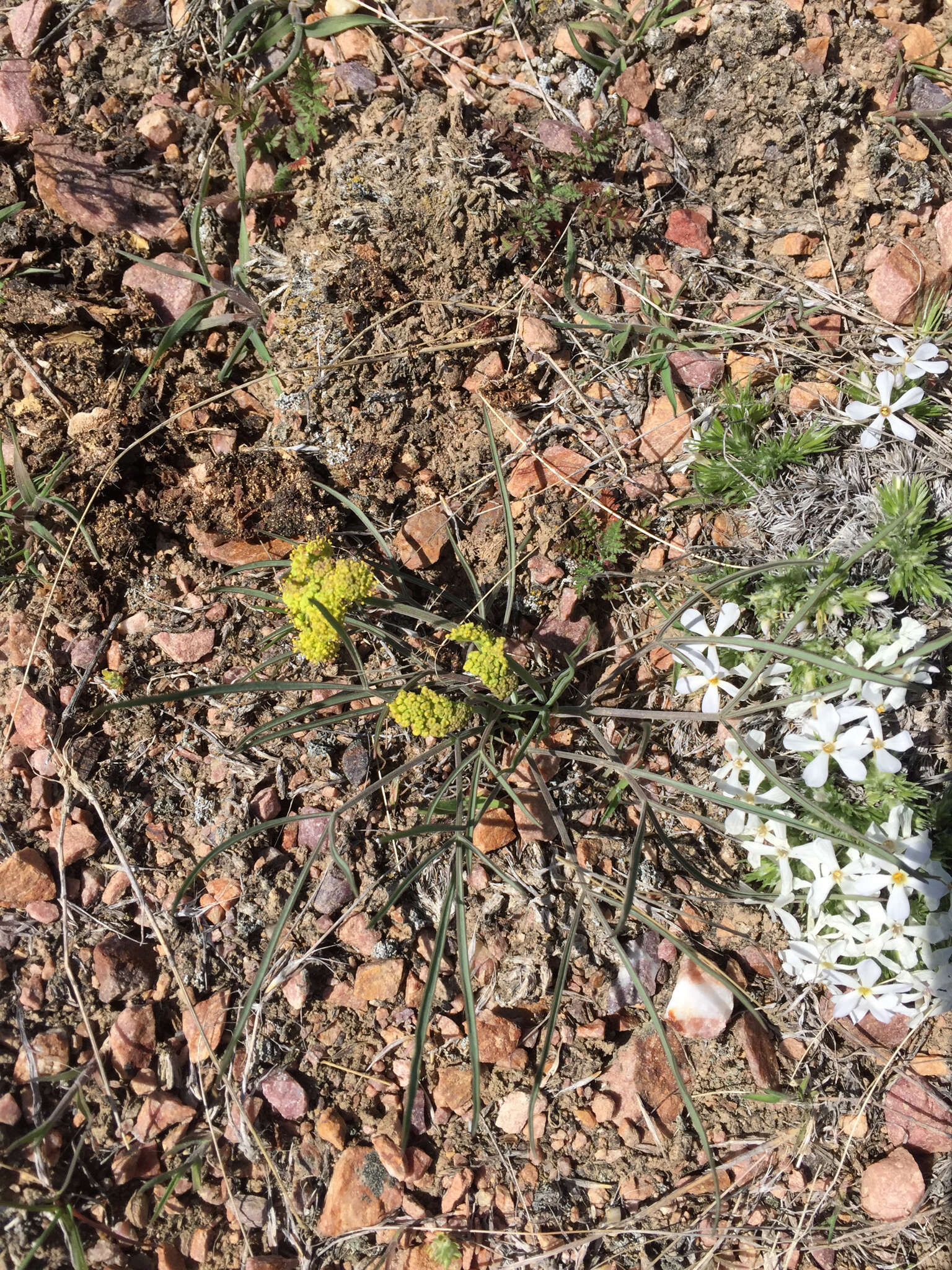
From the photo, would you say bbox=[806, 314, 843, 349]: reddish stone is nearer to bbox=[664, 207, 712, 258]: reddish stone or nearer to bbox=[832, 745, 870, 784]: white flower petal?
bbox=[664, 207, 712, 258]: reddish stone

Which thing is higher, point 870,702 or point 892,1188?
point 870,702

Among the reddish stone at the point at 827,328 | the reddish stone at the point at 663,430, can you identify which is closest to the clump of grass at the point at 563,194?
the reddish stone at the point at 663,430

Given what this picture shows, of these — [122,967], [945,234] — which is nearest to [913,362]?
[945,234]

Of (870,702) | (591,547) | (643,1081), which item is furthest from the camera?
(591,547)

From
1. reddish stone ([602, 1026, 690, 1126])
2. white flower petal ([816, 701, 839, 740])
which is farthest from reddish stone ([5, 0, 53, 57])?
reddish stone ([602, 1026, 690, 1126])

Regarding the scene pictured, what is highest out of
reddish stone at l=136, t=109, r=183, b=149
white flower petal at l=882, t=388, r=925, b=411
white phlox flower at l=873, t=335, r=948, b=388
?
reddish stone at l=136, t=109, r=183, b=149

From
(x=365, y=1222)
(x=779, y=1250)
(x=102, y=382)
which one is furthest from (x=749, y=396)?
(x=365, y=1222)

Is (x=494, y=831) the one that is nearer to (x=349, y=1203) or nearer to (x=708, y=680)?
(x=708, y=680)
